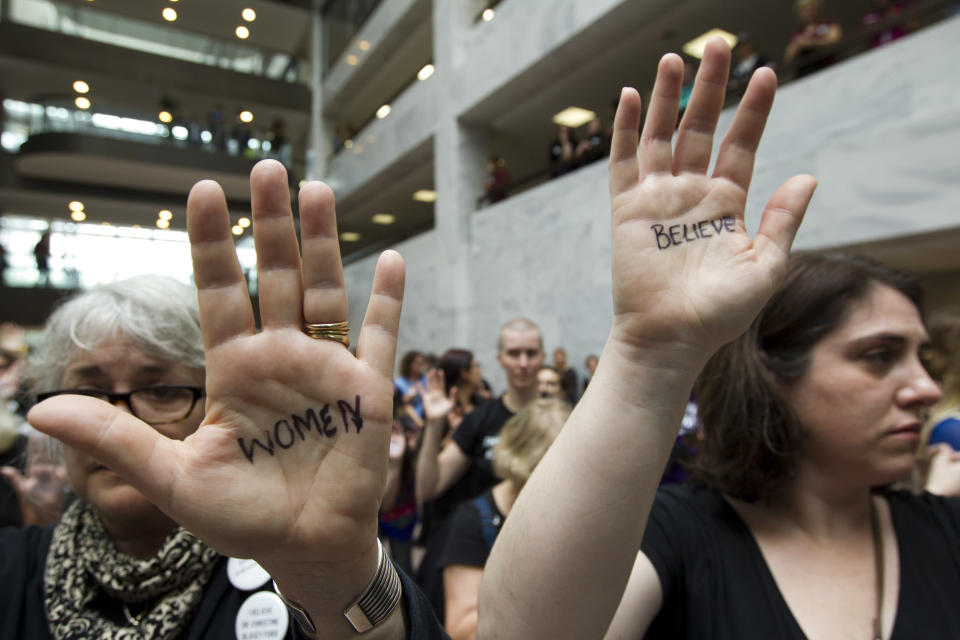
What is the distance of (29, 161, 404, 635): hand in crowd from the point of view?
0.76m

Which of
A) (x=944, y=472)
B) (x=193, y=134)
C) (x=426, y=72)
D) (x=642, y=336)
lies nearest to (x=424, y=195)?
(x=426, y=72)

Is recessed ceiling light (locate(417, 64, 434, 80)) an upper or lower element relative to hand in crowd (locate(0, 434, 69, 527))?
upper

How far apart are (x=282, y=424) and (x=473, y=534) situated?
1.23 m

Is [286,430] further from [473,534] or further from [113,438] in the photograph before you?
[473,534]

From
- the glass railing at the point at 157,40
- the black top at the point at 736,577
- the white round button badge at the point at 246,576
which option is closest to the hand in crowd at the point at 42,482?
the white round button badge at the point at 246,576

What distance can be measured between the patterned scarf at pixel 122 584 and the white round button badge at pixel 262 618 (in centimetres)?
12

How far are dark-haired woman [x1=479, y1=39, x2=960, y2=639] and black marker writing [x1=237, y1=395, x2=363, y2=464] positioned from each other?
31 cm

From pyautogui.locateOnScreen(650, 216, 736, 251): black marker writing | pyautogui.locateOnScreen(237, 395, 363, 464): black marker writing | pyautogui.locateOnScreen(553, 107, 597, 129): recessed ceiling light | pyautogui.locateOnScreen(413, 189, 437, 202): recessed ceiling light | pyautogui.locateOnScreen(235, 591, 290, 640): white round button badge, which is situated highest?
pyautogui.locateOnScreen(553, 107, 597, 129): recessed ceiling light

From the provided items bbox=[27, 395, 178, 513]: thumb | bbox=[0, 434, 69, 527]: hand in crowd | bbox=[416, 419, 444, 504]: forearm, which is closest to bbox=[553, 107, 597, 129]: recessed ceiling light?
bbox=[416, 419, 444, 504]: forearm

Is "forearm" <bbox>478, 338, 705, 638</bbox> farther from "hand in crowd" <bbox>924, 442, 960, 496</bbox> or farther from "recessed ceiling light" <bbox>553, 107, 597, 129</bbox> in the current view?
"recessed ceiling light" <bbox>553, 107, 597, 129</bbox>

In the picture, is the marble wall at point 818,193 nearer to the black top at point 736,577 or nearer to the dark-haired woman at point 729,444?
the dark-haired woman at point 729,444

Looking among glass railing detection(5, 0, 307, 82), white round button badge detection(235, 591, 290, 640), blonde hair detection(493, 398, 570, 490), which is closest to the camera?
white round button badge detection(235, 591, 290, 640)

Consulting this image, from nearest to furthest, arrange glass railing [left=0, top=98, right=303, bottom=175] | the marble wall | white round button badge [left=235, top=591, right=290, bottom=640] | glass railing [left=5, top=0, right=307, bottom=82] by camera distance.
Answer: white round button badge [left=235, top=591, right=290, bottom=640] < glass railing [left=0, top=98, right=303, bottom=175] < glass railing [left=5, top=0, right=307, bottom=82] < the marble wall

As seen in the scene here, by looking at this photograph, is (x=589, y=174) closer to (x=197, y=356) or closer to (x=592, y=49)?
(x=592, y=49)
